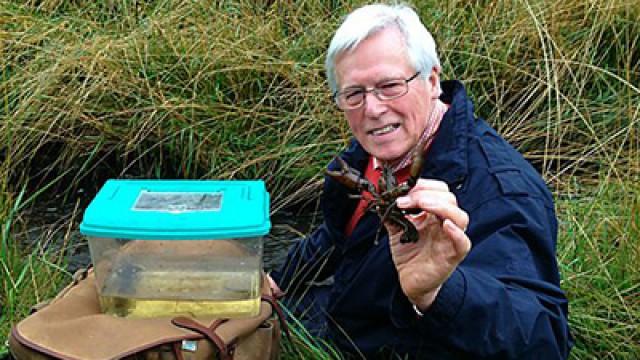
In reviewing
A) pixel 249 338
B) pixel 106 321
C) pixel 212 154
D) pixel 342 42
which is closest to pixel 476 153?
pixel 342 42

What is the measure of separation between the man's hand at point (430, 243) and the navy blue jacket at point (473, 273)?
2.0 inches

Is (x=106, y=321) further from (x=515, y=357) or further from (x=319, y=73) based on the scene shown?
(x=319, y=73)

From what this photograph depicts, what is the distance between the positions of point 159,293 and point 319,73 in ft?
6.97

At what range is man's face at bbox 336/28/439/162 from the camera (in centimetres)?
208

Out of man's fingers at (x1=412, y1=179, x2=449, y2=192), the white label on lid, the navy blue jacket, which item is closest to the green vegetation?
the navy blue jacket

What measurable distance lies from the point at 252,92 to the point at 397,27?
2.07 metres

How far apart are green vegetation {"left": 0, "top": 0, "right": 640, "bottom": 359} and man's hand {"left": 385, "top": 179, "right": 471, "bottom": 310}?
67.5 inches

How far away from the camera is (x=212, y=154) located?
12.6 ft

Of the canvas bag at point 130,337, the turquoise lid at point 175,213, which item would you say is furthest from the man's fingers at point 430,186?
the canvas bag at point 130,337

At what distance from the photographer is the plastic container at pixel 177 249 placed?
6.42ft

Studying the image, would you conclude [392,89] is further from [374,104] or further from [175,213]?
[175,213]

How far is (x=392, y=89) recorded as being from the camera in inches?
82.0

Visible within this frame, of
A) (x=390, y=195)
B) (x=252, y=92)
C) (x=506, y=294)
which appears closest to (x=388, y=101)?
(x=390, y=195)

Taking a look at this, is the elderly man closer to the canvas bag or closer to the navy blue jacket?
the navy blue jacket
